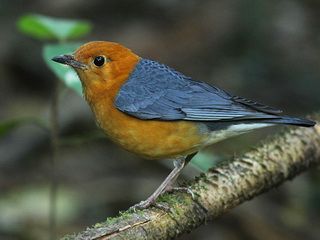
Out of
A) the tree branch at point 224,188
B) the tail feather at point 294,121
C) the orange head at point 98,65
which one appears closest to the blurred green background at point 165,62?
the tree branch at point 224,188

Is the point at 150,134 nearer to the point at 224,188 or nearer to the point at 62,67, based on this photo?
the point at 224,188

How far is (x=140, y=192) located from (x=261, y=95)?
12.2 ft

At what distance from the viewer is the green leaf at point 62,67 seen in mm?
4836

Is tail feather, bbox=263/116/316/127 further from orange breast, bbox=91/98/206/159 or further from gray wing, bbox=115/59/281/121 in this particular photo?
orange breast, bbox=91/98/206/159

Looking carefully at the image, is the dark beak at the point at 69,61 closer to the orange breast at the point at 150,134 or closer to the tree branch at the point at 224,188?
the orange breast at the point at 150,134

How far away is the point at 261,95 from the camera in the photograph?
32.0ft

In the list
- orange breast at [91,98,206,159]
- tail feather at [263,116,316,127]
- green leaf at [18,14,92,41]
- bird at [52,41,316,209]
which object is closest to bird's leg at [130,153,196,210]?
bird at [52,41,316,209]

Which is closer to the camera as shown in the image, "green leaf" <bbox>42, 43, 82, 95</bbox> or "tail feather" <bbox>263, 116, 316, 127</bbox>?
"tail feather" <bbox>263, 116, 316, 127</bbox>

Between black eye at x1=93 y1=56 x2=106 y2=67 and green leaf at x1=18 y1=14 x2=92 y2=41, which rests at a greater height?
green leaf at x1=18 y1=14 x2=92 y2=41

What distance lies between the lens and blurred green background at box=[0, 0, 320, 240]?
22.9ft

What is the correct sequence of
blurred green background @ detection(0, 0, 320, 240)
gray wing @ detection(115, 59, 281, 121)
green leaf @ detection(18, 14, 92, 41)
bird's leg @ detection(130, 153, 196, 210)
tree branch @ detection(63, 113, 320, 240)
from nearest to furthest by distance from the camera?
tree branch @ detection(63, 113, 320, 240) < bird's leg @ detection(130, 153, 196, 210) < gray wing @ detection(115, 59, 281, 121) < green leaf @ detection(18, 14, 92, 41) < blurred green background @ detection(0, 0, 320, 240)

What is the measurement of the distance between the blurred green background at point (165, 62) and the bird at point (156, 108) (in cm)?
43

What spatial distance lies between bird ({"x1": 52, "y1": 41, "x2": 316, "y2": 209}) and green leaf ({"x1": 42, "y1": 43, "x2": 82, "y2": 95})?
0.09 m

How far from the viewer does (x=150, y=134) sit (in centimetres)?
462
